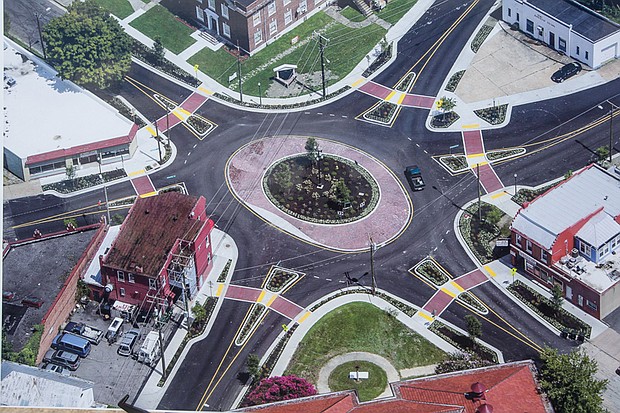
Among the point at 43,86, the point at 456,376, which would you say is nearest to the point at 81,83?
the point at 43,86

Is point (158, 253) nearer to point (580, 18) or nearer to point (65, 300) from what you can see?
point (65, 300)

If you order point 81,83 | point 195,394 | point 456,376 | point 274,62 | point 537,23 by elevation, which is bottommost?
point 195,394

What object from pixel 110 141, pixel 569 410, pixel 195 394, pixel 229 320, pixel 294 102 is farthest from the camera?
pixel 294 102

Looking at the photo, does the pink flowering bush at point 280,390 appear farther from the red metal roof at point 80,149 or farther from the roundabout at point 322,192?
the red metal roof at point 80,149

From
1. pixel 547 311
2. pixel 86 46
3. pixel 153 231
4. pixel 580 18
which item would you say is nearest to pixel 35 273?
pixel 153 231

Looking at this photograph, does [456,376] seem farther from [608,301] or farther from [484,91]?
[484,91]

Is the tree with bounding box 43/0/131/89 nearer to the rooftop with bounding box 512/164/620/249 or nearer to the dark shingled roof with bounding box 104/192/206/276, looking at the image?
the dark shingled roof with bounding box 104/192/206/276

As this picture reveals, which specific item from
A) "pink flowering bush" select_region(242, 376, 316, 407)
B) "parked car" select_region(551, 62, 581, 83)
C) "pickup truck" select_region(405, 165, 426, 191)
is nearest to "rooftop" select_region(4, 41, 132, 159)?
"pickup truck" select_region(405, 165, 426, 191)

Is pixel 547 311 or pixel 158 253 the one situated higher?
pixel 547 311
